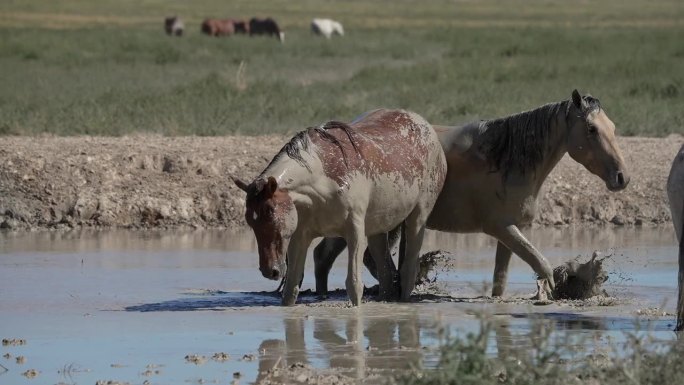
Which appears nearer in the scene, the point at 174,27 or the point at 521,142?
the point at 521,142

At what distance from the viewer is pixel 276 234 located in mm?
9586

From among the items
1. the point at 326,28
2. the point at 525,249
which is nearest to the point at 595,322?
the point at 525,249

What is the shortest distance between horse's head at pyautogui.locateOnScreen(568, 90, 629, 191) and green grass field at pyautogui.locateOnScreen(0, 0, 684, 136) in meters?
8.79

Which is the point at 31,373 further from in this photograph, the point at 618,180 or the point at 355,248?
the point at 618,180

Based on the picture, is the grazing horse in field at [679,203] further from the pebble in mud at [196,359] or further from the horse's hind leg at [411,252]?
the pebble in mud at [196,359]

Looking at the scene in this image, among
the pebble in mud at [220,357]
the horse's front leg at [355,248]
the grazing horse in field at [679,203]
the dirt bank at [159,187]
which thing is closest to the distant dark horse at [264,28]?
the dirt bank at [159,187]

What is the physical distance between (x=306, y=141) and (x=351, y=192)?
1.52 feet

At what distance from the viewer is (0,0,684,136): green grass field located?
20516mm

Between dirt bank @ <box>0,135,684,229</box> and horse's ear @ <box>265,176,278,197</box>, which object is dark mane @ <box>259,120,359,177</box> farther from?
dirt bank @ <box>0,135,684,229</box>

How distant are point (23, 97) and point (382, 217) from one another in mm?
14218

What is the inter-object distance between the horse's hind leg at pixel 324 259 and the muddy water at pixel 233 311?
25 cm

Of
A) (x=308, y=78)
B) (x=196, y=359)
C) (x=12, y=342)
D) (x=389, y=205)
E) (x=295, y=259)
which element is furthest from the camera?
(x=308, y=78)

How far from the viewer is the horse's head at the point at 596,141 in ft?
35.2

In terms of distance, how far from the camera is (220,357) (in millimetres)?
8320
